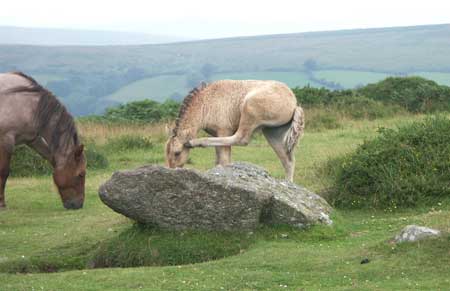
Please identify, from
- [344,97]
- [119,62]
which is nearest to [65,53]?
[119,62]

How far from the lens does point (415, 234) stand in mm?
9242

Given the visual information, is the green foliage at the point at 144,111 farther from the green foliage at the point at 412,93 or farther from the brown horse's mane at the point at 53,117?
the brown horse's mane at the point at 53,117

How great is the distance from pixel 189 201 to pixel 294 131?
392 cm

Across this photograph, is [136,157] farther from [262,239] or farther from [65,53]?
[65,53]

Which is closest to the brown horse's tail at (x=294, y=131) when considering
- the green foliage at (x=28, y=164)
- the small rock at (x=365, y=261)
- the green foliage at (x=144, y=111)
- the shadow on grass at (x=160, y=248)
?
the shadow on grass at (x=160, y=248)

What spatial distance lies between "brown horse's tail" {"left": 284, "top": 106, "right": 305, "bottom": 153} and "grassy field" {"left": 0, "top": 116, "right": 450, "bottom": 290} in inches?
33.9

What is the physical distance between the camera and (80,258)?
428 inches

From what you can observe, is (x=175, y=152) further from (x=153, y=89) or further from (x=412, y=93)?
(x=153, y=89)

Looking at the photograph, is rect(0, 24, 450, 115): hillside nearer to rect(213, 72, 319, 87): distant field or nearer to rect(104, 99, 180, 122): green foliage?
rect(213, 72, 319, 87): distant field

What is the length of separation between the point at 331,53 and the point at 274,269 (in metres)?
109

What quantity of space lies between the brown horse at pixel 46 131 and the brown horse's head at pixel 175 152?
1454 millimetres

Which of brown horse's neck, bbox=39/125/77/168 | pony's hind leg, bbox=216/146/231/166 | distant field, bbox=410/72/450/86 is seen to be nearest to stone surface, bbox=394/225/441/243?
pony's hind leg, bbox=216/146/231/166

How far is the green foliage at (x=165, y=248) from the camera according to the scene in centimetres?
1028

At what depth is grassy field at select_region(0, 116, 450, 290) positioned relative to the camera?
336 inches
